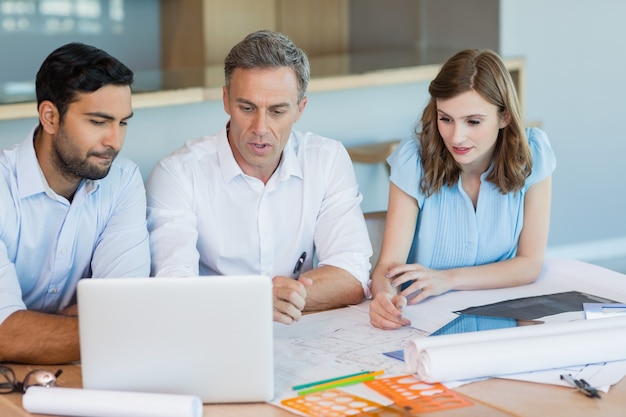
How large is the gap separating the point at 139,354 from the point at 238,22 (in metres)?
3.53

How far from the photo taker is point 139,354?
5.13 ft

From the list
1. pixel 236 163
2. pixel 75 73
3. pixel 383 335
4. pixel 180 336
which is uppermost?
pixel 75 73

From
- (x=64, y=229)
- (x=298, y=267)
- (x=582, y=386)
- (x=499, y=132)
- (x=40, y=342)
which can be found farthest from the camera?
(x=499, y=132)

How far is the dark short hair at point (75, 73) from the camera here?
1.94m

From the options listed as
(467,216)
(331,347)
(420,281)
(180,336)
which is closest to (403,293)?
(420,281)

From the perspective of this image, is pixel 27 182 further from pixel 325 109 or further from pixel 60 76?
pixel 325 109

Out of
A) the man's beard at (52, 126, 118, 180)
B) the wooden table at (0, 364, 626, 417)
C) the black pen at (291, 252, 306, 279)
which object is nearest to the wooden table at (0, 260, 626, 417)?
the wooden table at (0, 364, 626, 417)

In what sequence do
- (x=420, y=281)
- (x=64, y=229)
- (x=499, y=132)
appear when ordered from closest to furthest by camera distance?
1. (x=64, y=229)
2. (x=420, y=281)
3. (x=499, y=132)

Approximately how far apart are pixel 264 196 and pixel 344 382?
800mm

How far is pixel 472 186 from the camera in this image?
246 centimetres

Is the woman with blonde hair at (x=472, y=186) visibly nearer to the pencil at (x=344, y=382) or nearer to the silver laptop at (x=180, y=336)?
the pencil at (x=344, y=382)

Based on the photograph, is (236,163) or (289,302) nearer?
(289,302)

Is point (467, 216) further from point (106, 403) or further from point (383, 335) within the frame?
point (106, 403)

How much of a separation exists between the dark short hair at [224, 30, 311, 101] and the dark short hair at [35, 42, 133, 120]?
328mm
